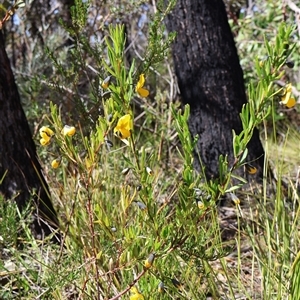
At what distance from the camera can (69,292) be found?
214 centimetres

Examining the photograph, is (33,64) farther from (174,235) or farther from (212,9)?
(174,235)

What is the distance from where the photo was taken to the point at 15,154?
8.79 feet

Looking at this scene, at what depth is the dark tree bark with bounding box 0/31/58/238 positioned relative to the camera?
8.64 feet

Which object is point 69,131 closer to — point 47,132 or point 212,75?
point 47,132

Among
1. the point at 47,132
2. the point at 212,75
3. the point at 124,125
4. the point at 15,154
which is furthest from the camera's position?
the point at 212,75

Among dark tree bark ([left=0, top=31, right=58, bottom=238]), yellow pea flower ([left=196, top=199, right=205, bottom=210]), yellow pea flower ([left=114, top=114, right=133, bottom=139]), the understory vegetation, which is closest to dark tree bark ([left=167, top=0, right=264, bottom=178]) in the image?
the understory vegetation

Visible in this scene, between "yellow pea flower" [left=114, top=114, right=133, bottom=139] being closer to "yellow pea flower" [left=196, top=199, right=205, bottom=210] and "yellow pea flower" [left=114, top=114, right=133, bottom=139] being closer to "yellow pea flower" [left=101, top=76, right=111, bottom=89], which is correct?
"yellow pea flower" [left=101, top=76, right=111, bottom=89]

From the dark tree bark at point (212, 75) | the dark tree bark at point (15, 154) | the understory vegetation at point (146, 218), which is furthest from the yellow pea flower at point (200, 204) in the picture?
the dark tree bark at point (212, 75)

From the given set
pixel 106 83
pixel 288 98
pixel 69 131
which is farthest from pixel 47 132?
pixel 288 98

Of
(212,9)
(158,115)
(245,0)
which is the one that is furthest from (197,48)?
(245,0)

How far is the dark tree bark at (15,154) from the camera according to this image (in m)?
2.63

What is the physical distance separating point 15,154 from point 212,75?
1510mm

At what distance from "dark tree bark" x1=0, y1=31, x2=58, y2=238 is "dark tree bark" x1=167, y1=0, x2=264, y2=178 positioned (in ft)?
4.30

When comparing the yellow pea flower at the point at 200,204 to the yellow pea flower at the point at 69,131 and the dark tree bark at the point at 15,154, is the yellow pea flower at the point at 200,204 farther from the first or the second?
the dark tree bark at the point at 15,154
